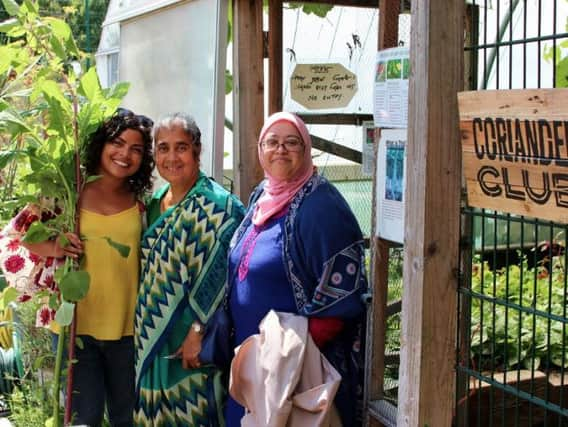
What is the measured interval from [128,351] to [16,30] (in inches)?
54.4

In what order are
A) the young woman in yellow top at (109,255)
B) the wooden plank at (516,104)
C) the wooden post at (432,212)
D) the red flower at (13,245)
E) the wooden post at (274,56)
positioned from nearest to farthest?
the wooden plank at (516,104) < the wooden post at (432,212) < the young woman in yellow top at (109,255) < the red flower at (13,245) < the wooden post at (274,56)

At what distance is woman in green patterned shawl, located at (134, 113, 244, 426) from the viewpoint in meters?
3.15

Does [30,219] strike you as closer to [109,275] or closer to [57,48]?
[109,275]

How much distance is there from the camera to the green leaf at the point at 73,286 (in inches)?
113

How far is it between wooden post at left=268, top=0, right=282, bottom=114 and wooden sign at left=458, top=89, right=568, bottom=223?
1.86 m

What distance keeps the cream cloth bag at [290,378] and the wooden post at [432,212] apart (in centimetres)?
34

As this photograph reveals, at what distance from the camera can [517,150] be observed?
6.79ft

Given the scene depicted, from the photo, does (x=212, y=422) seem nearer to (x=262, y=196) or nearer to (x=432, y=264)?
(x=262, y=196)

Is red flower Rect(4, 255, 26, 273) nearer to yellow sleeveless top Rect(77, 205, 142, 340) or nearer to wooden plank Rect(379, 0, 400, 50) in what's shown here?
yellow sleeveless top Rect(77, 205, 142, 340)

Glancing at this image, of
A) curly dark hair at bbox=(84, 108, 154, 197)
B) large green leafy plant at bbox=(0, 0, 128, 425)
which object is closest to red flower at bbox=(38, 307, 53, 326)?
large green leafy plant at bbox=(0, 0, 128, 425)

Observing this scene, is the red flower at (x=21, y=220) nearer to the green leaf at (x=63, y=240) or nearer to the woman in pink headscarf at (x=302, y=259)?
the green leaf at (x=63, y=240)

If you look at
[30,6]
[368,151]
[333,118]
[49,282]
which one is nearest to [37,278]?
[49,282]

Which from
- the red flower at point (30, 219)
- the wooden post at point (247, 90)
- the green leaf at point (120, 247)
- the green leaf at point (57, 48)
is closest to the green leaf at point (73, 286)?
the green leaf at point (120, 247)

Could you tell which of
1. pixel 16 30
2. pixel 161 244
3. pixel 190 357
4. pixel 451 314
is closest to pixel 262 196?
pixel 161 244
